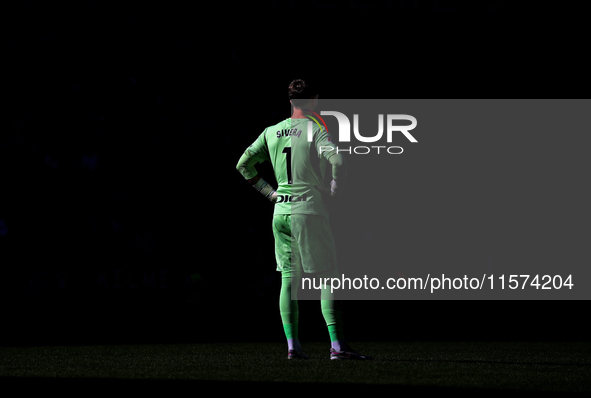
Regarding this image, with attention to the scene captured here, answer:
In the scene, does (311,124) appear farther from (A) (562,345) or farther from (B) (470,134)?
(B) (470,134)

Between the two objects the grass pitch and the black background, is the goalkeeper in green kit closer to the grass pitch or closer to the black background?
the grass pitch

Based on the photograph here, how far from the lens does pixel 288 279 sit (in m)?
4.56

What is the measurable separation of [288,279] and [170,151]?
11.9 feet

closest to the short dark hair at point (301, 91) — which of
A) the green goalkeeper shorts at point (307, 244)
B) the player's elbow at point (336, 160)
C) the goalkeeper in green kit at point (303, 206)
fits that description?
the goalkeeper in green kit at point (303, 206)

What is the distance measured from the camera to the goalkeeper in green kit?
4.48m

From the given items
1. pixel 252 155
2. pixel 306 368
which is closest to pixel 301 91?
pixel 252 155

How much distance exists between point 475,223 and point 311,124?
4.47 meters

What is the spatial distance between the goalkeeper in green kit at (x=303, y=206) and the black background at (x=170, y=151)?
240cm

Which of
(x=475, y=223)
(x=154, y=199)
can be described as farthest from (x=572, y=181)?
(x=154, y=199)

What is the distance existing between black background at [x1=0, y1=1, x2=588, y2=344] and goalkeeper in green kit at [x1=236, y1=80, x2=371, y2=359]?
2.40 meters

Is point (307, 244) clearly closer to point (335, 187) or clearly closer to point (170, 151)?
point (335, 187)

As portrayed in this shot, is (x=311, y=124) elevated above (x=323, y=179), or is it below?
above

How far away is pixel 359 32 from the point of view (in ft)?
27.5

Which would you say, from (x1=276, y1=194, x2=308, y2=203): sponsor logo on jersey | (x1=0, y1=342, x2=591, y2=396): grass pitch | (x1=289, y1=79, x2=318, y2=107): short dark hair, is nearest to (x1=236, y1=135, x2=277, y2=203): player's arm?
(x1=276, y1=194, x2=308, y2=203): sponsor logo on jersey
